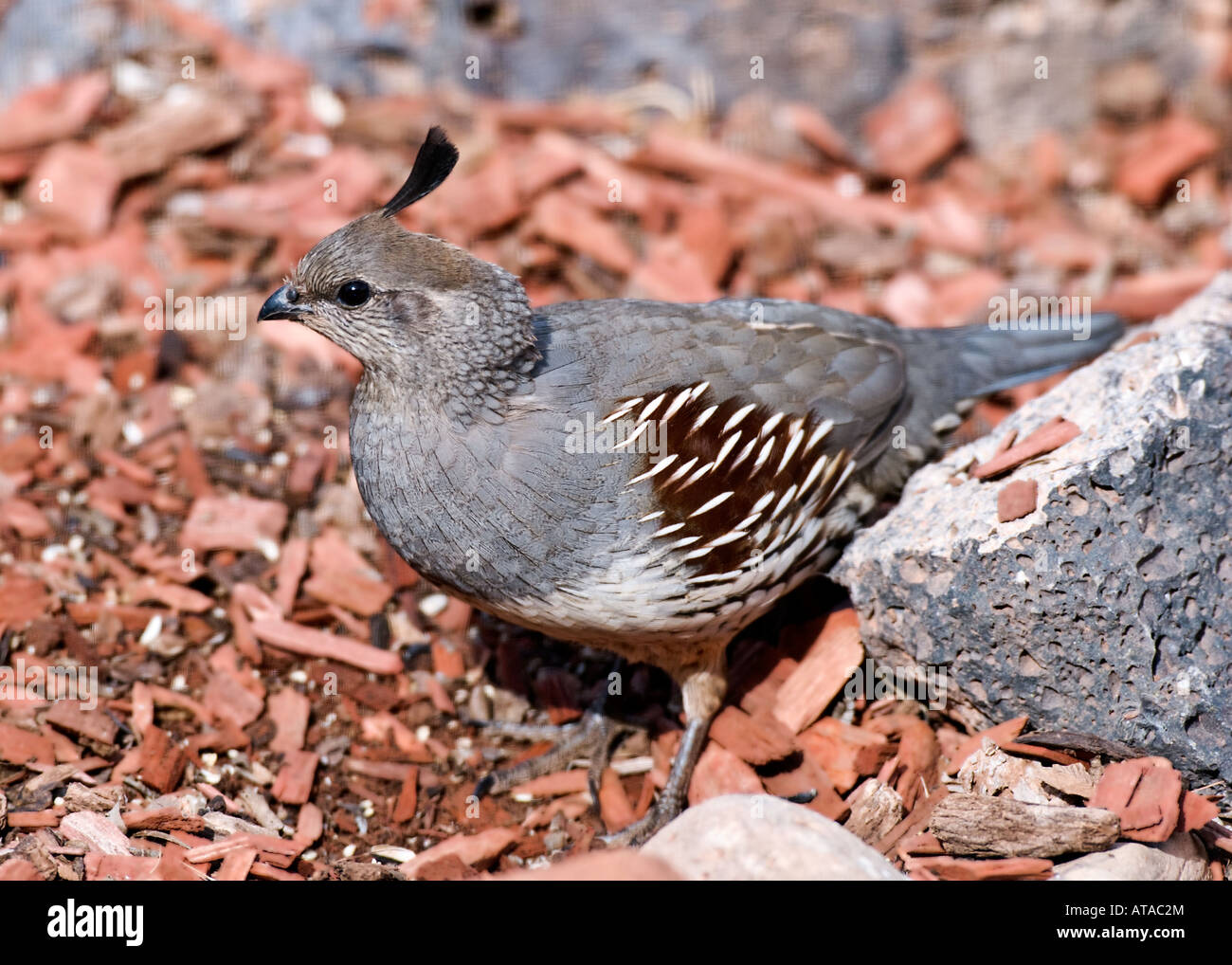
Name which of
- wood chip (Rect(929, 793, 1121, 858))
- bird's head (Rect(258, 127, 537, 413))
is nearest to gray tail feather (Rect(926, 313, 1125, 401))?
wood chip (Rect(929, 793, 1121, 858))

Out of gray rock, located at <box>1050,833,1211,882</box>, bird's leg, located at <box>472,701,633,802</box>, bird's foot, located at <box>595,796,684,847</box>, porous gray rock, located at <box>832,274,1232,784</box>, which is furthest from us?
bird's leg, located at <box>472,701,633,802</box>

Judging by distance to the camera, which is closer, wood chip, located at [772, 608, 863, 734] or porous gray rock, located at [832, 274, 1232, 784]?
A: porous gray rock, located at [832, 274, 1232, 784]

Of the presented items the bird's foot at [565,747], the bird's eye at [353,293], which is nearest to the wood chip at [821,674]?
the bird's foot at [565,747]

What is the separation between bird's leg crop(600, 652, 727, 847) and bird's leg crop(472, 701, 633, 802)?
25cm

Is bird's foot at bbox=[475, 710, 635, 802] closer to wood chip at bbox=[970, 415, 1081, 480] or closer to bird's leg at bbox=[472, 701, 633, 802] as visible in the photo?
bird's leg at bbox=[472, 701, 633, 802]

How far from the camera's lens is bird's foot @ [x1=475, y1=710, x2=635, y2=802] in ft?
16.7

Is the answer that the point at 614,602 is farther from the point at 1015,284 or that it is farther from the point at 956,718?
the point at 1015,284

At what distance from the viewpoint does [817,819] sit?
3.73 m

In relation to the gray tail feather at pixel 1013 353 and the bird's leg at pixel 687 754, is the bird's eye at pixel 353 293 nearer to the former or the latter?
the bird's leg at pixel 687 754

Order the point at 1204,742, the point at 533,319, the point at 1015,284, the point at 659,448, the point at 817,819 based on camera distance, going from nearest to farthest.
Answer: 1. the point at 817,819
2. the point at 1204,742
3. the point at 659,448
4. the point at 533,319
5. the point at 1015,284

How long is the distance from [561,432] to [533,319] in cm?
61

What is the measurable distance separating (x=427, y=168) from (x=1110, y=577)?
2.85 m

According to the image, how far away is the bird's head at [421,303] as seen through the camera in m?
4.34
